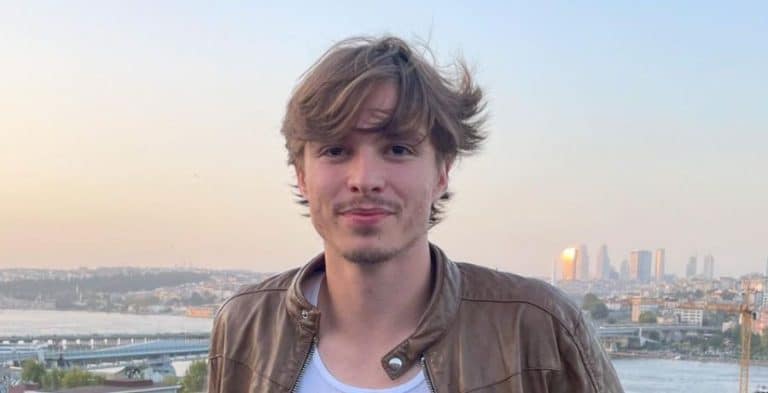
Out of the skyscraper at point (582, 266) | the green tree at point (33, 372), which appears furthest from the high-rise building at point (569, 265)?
the green tree at point (33, 372)

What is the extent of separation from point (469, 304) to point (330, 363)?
24 centimetres

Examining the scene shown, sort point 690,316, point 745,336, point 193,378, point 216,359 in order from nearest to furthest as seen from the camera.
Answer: point 216,359 → point 193,378 → point 745,336 → point 690,316

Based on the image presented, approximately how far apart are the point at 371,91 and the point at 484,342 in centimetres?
41

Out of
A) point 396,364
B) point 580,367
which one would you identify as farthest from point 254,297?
point 580,367

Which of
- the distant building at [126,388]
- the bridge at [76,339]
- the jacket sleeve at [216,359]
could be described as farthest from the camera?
the bridge at [76,339]

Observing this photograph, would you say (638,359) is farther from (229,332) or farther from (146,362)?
(229,332)

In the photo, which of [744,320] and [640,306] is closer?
[744,320]

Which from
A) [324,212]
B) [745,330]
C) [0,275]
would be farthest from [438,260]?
[0,275]

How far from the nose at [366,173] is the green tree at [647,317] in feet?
89.5

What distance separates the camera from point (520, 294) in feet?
4.77

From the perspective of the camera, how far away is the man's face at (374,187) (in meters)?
1.36

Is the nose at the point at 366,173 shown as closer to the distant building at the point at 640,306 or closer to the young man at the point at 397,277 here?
the young man at the point at 397,277

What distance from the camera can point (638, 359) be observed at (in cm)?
2411

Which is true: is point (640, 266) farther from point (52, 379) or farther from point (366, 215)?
point (366, 215)
